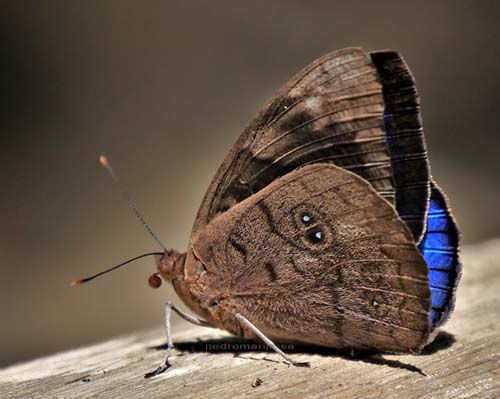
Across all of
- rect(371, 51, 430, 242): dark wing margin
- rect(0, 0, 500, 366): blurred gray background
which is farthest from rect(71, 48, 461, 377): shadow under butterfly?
rect(0, 0, 500, 366): blurred gray background

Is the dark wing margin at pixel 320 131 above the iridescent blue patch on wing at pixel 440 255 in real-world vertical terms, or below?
above

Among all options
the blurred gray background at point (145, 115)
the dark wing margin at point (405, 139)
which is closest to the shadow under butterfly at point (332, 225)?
the dark wing margin at point (405, 139)

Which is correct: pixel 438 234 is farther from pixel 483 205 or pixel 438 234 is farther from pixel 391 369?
pixel 483 205

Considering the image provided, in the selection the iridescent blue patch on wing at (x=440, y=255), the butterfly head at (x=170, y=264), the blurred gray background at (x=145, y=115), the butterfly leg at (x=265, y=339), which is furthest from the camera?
the blurred gray background at (x=145, y=115)

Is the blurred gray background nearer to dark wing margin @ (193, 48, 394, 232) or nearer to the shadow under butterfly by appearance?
the shadow under butterfly

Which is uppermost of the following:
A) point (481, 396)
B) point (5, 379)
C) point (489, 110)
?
point (489, 110)

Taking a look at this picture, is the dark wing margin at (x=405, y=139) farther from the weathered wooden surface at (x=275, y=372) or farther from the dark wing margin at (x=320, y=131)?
the weathered wooden surface at (x=275, y=372)

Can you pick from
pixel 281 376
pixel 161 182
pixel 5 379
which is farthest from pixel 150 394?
pixel 161 182

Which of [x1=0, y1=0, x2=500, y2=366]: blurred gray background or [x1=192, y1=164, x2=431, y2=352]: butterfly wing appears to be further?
[x1=0, y1=0, x2=500, y2=366]: blurred gray background
